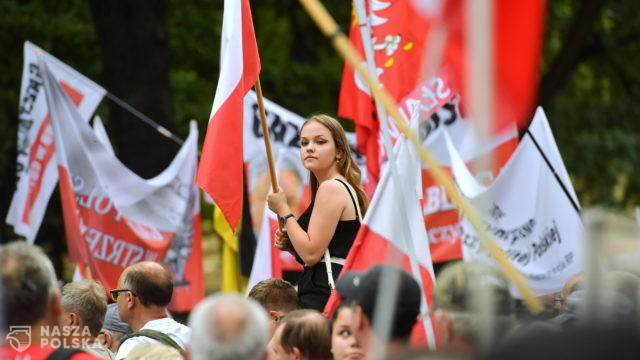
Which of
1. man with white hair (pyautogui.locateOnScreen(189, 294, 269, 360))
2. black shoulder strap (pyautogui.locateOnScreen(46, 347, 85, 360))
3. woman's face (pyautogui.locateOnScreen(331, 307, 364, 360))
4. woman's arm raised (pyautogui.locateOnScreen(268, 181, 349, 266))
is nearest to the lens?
man with white hair (pyautogui.locateOnScreen(189, 294, 269, 360))

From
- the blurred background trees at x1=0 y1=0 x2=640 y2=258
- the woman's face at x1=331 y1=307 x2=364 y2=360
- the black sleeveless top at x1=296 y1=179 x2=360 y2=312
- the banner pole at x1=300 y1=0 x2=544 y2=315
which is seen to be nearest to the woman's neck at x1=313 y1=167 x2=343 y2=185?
the black sleeveless top at x1=296 y1=179 x2=360 y2=312

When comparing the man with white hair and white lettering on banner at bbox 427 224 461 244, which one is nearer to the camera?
the man with white hair

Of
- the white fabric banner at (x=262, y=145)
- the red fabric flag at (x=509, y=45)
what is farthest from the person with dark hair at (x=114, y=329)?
the white fabric banner at (x=262, y=145)

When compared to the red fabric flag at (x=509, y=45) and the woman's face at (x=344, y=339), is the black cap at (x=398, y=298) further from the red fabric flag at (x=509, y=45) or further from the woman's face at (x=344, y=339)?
the red fabric flag at (x=509, y=45)

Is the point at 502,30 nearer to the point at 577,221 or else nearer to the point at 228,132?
the point at 228,132

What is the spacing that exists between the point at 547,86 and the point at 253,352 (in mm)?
12560

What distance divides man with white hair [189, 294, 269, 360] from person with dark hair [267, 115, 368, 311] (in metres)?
2.13

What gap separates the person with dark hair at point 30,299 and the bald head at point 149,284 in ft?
6.45

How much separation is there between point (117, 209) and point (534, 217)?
11.1 feet

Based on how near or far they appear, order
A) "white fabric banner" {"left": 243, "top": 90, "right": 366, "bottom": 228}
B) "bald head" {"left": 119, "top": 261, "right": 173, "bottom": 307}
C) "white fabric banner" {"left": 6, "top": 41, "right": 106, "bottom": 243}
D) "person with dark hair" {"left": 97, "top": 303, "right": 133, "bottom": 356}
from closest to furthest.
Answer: "bald head" {"left": 119, "top": 261, "right": 173, "bottom": 307} < "person with dark hair" {"left": 97, "top": 303, "right": 133, "bottom": 356} < "white fabric banner" {"left": 6, "top": 41, "right": 106, "bottom": 243} < "white fabric banner" {"left": 243, "top": 90, "right": 366, "bottom": 228}

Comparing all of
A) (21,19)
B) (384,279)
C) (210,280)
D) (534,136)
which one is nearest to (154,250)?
(534,136)

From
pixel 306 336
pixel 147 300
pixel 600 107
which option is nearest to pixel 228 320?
pixel 306 336

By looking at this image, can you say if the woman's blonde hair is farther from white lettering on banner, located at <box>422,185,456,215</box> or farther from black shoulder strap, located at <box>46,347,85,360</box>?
white lettering on banner, located at <box>422,185,456,215</box>

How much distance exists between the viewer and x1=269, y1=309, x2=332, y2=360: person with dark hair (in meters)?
4.43
